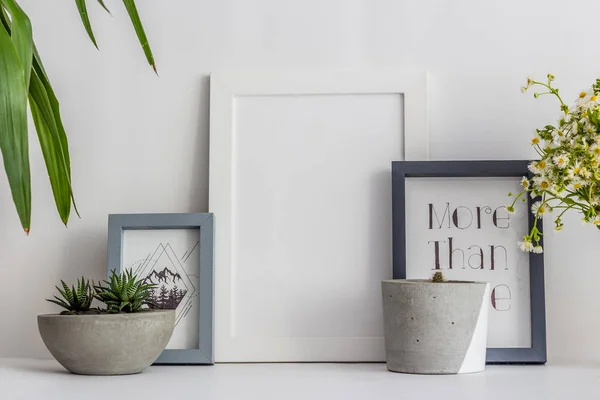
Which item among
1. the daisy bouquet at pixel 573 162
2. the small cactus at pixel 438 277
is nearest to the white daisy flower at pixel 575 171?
the daisy bouquet at pixel 573 162

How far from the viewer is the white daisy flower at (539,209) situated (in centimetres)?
106

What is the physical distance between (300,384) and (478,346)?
252 millimetres

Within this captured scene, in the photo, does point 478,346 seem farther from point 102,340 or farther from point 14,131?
point 14,131

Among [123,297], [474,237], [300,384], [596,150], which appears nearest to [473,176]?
[474,237]

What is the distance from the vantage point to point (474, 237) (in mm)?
1157

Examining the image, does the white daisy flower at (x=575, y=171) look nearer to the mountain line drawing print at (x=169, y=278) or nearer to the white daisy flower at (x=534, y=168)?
the white daisy flower at (x=534, y=168)

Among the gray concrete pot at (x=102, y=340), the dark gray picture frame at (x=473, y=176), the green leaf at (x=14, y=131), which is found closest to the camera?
the green leaf at (x=14, y=131)

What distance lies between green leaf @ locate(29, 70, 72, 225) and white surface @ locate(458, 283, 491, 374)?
0.56 m

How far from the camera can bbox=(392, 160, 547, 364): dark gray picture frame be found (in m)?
1.11

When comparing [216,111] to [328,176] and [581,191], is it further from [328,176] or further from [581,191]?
[581,191]

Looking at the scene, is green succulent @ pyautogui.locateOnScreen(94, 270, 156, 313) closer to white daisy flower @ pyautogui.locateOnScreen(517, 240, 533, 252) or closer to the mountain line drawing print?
the mountain line drawing print

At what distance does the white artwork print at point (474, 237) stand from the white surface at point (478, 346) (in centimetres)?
11

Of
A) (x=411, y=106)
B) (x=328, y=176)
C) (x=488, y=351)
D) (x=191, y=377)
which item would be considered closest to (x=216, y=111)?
(x=328, y=176)

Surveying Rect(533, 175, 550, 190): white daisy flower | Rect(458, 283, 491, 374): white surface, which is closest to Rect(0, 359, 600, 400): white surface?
Rect(458, 283, 491, 374): white surface
